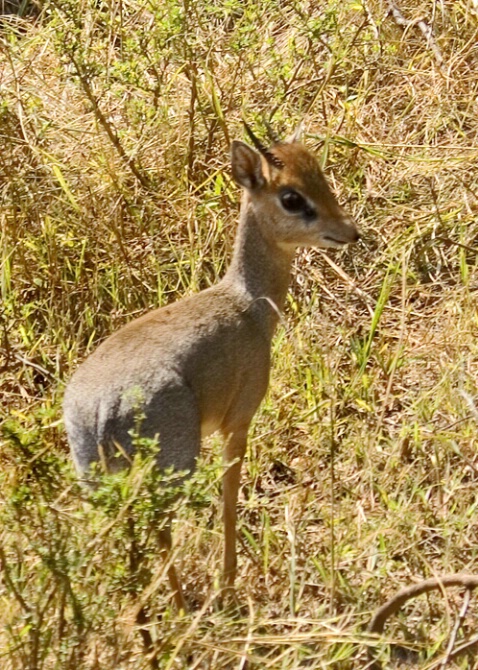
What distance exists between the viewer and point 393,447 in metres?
5.27

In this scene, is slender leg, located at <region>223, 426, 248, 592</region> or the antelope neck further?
the antelope neck

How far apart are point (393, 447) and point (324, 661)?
1.32 metres

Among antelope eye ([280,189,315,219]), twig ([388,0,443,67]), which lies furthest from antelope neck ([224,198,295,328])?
twig ([388,0,443,67])

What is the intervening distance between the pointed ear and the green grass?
0.84 meters

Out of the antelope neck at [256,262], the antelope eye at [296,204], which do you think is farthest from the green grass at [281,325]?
the antelope eye at [296,204]

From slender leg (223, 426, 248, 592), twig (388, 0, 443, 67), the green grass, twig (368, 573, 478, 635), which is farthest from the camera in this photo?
twig (388, 0, 443, 67)

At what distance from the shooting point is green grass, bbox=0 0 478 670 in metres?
3.86

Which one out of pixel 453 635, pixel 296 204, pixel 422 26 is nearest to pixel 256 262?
pixel 296 204

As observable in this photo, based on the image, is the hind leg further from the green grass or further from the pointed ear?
the pointed ear

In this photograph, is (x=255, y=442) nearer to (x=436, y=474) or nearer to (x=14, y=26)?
(x=436, y=474)

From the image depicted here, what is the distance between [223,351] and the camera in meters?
4.73

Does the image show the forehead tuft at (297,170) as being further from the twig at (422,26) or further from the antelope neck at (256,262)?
the twig at (422,26)

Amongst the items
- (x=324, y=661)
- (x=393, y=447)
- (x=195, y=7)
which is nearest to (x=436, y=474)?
(x=393, y=447)

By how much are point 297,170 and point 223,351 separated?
0.74 meters
